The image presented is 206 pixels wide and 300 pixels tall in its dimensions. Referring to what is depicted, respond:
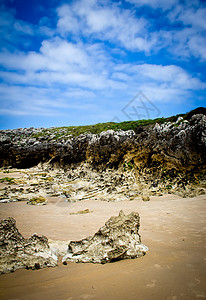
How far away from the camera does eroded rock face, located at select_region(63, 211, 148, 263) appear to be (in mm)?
3213

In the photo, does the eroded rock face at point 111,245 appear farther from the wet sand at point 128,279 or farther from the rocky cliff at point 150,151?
the rocky cliff at point 150,151

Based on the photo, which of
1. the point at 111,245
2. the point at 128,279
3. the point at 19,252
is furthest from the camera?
the point at 111,245

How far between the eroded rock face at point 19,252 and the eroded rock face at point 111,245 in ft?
1.44

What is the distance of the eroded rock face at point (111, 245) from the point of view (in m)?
3.21

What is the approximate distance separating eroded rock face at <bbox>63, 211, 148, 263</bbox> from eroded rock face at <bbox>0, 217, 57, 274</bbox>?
1.44ft

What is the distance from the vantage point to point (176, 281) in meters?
2.37

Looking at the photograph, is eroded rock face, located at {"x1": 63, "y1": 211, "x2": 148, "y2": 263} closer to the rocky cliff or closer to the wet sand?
the wet sand

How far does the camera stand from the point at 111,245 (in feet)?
11.0

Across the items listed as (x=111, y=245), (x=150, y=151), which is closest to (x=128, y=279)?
(x=111, y=245)

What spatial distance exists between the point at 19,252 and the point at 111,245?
1.86 metres

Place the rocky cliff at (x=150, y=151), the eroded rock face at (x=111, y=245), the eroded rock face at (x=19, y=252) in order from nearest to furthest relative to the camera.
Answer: the eroded rock face at (x=19, y=252) < the eroded rock face at (x=111, y=245) < the rocky cliff at (x=150, y=151)

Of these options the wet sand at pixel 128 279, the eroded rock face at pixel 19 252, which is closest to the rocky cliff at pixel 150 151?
the wet sand at pixel 128 279

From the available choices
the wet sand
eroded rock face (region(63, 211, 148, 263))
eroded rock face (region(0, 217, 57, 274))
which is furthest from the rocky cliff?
eroded rock face (region(0, 217, 57, 274))

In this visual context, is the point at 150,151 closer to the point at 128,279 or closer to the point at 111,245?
the point at 111,245
